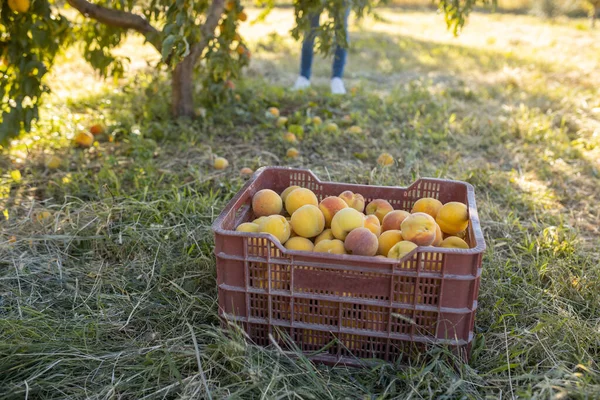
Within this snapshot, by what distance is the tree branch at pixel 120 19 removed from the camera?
3303 mm

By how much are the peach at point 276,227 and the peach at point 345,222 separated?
162mm

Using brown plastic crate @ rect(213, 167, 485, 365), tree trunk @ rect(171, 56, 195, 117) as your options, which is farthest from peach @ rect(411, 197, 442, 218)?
tree trunk @ rect(171, 56, 195, 117)

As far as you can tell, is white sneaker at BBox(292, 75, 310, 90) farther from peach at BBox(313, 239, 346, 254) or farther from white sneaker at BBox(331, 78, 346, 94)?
peach at BBox(313, 239, 346, 254)

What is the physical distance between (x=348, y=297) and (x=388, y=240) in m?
0.27

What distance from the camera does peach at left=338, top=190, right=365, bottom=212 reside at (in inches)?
84.0

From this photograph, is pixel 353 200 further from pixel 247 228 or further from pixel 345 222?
pixel 247 228

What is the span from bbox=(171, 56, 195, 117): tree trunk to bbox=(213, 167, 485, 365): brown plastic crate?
220 cm

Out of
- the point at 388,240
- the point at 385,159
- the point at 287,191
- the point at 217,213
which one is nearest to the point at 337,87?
the point at 385,159

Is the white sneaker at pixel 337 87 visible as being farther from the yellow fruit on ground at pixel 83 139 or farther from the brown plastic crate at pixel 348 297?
the brown plastic crate at pixel 348 297

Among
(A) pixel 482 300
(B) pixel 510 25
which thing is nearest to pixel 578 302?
(A) pixel 482 300

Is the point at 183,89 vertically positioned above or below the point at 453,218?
above

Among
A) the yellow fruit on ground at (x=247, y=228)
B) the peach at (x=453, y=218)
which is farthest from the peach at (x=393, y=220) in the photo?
the yellow fruit on ground at (x=247, y=228)

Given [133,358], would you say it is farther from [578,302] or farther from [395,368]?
[578,302]

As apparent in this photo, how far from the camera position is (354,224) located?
188cm
